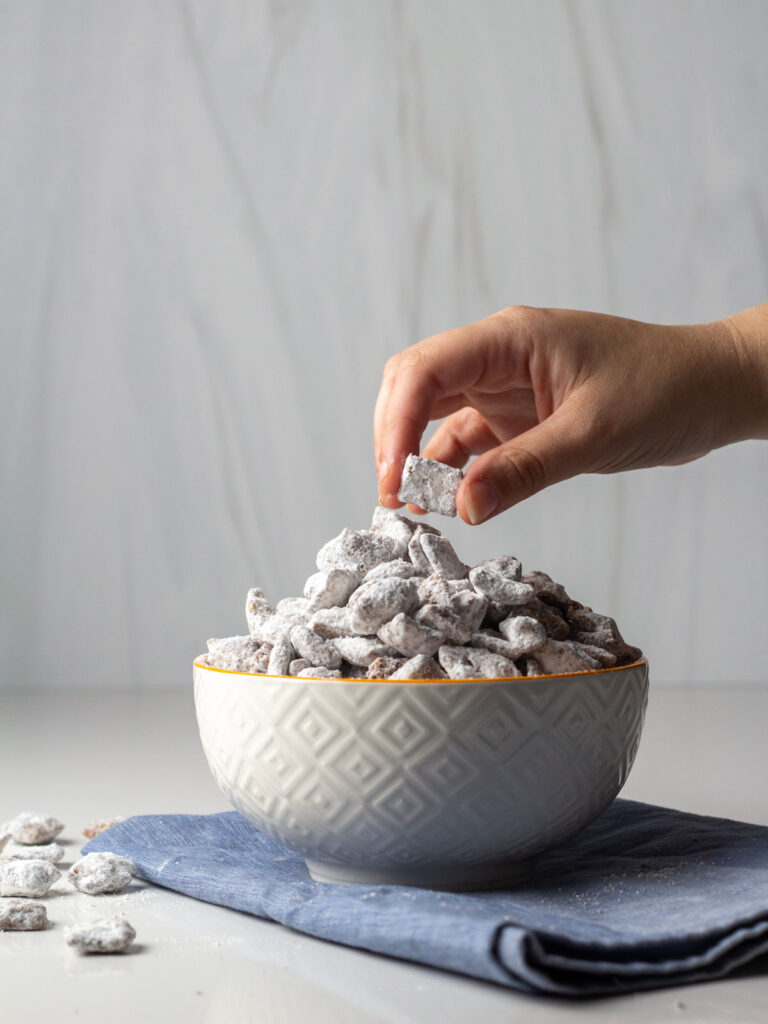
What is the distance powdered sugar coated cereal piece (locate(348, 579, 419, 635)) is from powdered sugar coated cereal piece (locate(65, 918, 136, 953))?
0.27 m

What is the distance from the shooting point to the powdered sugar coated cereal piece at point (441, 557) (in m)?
0.93

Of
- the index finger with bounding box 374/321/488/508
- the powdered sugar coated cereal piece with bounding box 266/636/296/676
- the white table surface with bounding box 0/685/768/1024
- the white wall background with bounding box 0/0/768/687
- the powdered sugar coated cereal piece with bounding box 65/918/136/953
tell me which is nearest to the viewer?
the white table surface with bounding box 0/685/768/1024

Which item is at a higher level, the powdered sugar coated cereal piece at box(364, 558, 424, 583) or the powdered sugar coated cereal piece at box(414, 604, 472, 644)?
the powdered sugar coated cereal piece at box(364, 558, 424, 583)

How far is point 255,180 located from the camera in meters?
2.29

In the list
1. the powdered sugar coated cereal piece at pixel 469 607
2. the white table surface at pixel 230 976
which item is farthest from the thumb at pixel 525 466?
the white table surface at pixel 230 976

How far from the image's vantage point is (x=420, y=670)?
2.70 ft

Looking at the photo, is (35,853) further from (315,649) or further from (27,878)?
(315,649)

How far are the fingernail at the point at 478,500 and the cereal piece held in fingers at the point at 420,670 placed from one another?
6.8 inches

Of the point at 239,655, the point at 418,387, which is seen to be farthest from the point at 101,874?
the point at 418,387

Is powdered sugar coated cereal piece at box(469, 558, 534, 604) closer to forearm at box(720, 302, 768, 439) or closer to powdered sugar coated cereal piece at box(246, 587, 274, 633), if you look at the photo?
powdered sugar coated cereal piece at box(246, 587, 274, 633)

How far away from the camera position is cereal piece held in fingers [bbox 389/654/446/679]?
2.69ft

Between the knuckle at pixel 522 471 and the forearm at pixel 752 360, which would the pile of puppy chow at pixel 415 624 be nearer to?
the knuckle at pixel 522 471

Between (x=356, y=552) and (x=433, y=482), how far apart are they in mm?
119

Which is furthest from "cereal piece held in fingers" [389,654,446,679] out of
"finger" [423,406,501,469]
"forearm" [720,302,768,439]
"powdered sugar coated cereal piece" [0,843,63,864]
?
"finger" [423,406,501,469]
